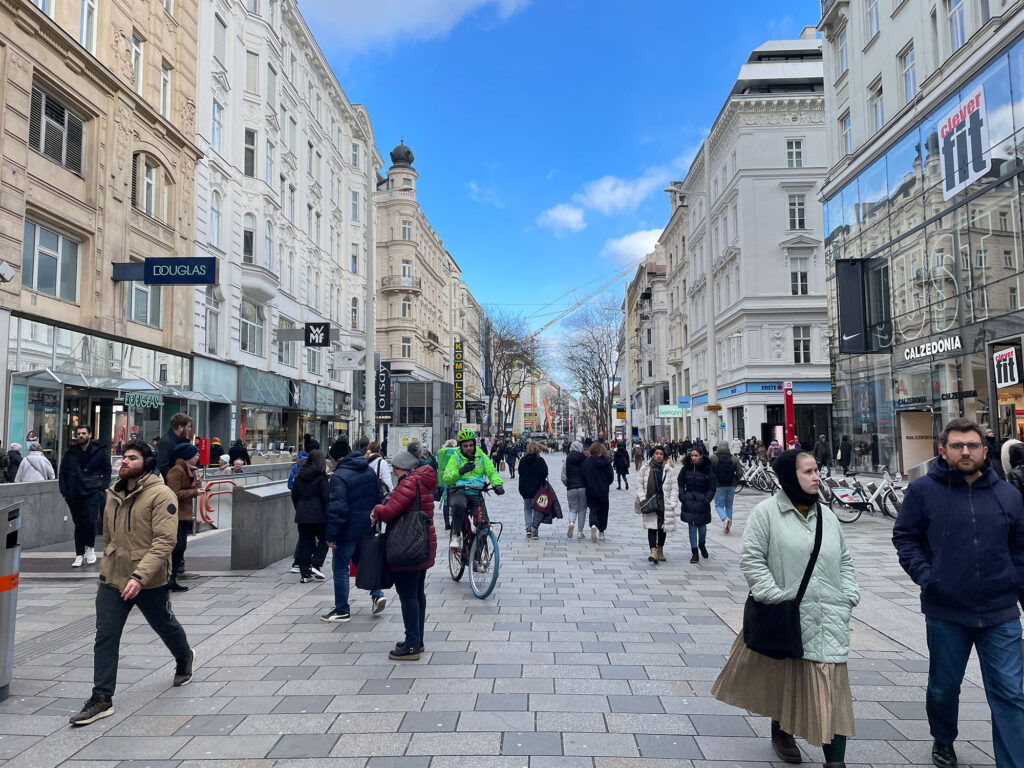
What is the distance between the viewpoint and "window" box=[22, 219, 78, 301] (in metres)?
16.7

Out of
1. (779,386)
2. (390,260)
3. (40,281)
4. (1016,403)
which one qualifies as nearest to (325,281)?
(390,260)

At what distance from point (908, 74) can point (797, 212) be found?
1868 centimetres

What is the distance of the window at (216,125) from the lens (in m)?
26.2

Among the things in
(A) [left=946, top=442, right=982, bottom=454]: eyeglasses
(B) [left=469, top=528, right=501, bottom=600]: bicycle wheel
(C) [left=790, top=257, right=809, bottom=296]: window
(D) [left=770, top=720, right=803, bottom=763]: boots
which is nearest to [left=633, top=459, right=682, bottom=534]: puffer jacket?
(B) [left=469, top=528, right=501, bottom=600]: bicycle wheel

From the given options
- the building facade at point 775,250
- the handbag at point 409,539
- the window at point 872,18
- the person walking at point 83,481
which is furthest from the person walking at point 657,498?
the building facade at point 775,250

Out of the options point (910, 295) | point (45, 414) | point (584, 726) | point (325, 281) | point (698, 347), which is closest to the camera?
point (584, 726)

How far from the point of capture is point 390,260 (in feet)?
188

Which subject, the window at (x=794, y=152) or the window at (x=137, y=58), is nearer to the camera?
the window at (x=137, y=58)

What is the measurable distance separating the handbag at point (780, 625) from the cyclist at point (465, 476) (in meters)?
5.07

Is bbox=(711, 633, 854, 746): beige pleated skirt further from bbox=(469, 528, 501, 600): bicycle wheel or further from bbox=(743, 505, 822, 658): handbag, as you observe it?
bbox=(469, 528, 501, 600): bicycle wheel

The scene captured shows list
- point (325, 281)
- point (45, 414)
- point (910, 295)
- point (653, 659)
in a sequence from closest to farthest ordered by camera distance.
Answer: point (653, 659) < point (45, 414) < point (910, 295) < point (325, 281)

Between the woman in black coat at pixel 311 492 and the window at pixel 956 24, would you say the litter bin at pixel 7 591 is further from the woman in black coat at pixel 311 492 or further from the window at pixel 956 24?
the window at pixel 956 24

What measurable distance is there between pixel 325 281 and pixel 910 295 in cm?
2776

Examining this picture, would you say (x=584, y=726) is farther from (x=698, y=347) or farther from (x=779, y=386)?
(x=698, y=347)
